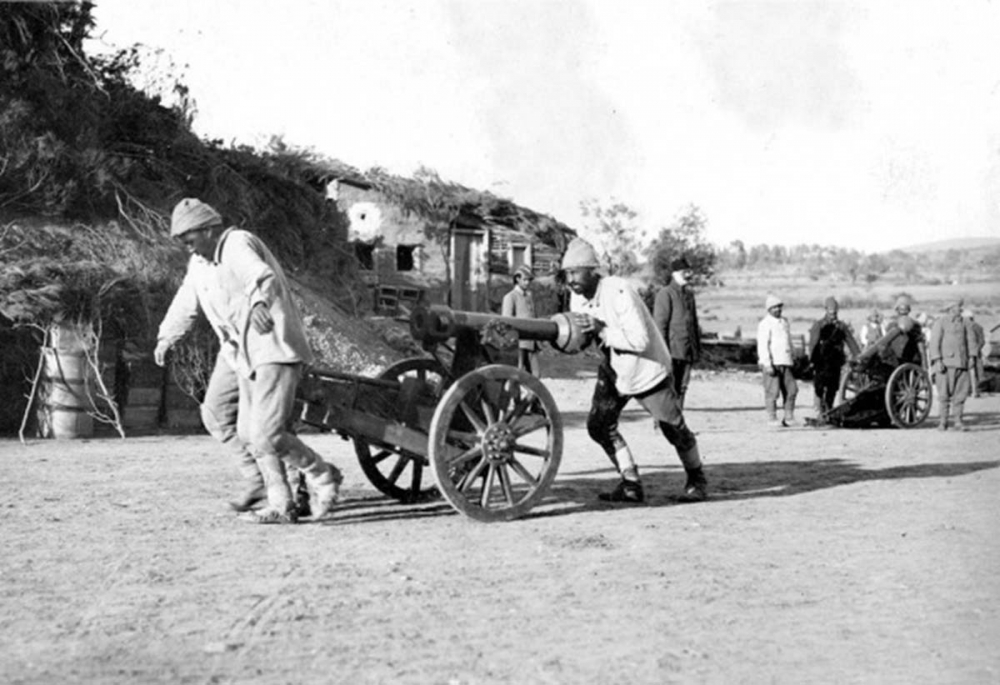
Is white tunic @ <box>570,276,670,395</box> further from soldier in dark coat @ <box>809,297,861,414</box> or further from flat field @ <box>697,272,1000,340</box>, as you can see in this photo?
flat field @ <box>697,272,1000,340</box>

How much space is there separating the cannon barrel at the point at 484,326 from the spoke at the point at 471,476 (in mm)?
813

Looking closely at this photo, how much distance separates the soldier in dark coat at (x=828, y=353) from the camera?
48.5 ft

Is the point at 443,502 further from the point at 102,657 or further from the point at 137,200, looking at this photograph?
the point at 137,200

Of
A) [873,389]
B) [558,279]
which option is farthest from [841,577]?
[558,279]

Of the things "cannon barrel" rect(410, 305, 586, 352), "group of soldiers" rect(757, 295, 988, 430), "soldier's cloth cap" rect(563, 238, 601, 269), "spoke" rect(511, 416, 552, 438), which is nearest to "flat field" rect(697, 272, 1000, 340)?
"group of soldiers" rect(757, 295, 988, 430)

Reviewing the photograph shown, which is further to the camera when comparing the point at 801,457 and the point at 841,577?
the point at 801,457

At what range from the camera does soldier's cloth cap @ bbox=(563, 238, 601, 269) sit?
7.64 metres

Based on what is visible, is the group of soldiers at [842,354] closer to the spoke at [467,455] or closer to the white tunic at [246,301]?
the spoke at [467,455]

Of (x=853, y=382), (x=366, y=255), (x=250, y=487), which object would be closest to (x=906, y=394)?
(x=853, y=382)

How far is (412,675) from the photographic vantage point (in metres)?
4.08

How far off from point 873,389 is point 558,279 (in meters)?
15.6

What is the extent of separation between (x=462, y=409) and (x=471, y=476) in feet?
1.36

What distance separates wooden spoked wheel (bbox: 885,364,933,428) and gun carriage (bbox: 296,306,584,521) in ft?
26.6

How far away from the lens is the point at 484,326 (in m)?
7.21
